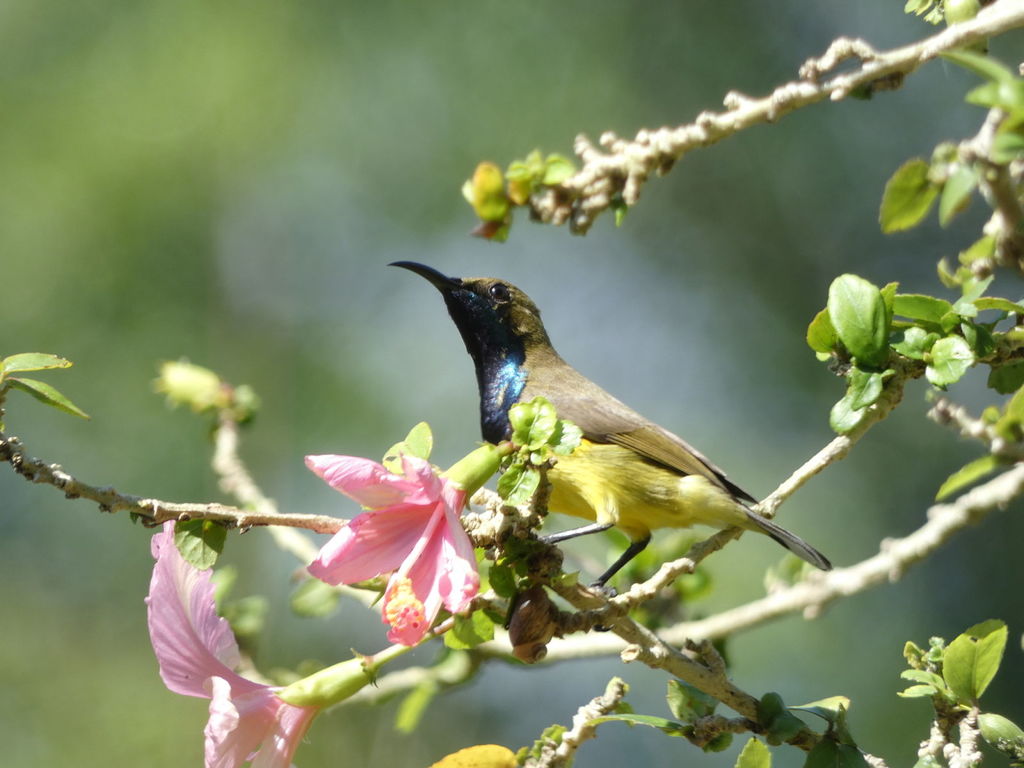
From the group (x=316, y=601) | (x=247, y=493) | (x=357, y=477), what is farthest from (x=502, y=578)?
(x=316, y=601)

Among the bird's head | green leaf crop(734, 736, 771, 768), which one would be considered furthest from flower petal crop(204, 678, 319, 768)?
the bird's head

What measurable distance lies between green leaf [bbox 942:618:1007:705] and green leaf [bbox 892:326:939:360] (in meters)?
0.45

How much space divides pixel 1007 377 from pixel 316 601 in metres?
1.96

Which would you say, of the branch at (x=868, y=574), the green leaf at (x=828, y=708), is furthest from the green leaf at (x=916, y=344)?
the green leaf at (x=828, y=708)

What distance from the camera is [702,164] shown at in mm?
9234

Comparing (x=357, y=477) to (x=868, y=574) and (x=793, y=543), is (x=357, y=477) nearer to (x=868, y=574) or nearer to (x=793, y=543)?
(x=868, y=574)

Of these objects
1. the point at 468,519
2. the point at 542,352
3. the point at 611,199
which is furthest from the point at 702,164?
the point at 468,519

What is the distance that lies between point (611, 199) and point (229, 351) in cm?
714

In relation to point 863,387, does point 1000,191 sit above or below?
below

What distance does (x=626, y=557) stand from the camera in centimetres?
339

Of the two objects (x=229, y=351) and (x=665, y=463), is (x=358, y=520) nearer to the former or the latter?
(x=665, y=463)

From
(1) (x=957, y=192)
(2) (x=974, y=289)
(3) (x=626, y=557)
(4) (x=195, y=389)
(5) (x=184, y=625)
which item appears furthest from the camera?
(3) (x=626, y=557)

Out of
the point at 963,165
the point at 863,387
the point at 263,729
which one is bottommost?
the point at 263,729

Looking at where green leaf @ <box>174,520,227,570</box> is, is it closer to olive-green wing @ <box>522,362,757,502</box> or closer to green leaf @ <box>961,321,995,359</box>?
green leaf @ <box>961,321,995,359</box>
